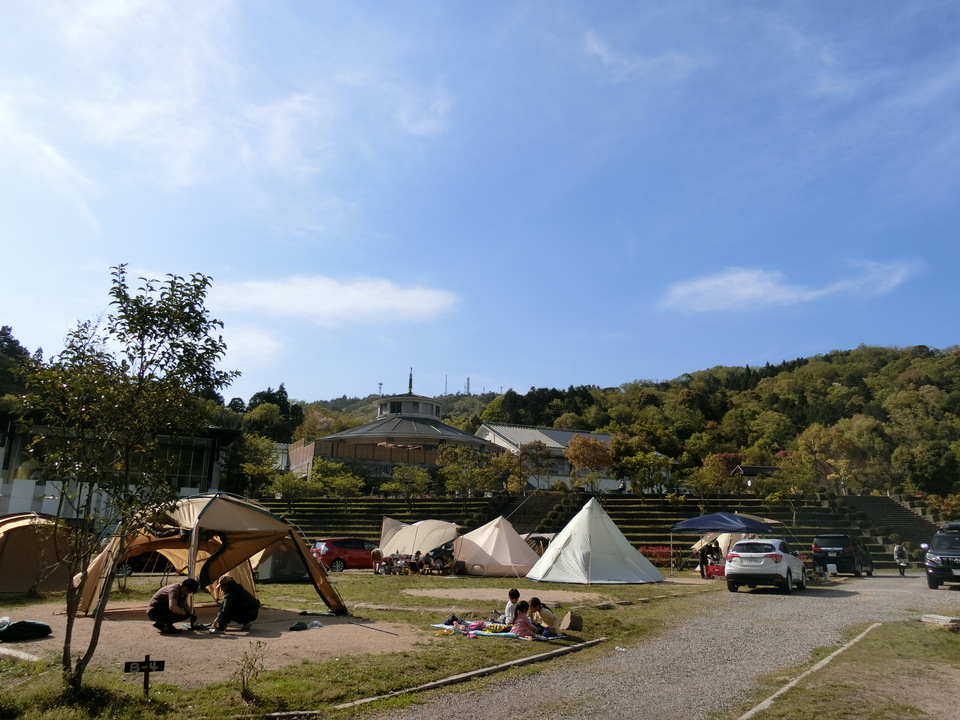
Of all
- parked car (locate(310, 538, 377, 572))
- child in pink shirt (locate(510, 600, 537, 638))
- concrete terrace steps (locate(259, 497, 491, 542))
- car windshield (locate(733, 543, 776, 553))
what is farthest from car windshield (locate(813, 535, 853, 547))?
child in pink shirt (locate(510, 600, 537, 638))

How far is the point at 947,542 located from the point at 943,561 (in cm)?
75

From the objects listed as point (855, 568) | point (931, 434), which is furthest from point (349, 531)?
point (931, 434)

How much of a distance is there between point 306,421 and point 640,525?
5837 centimetres

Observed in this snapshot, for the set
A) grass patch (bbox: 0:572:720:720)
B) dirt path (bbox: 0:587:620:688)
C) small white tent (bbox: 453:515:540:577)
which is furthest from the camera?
small white tent (bbox: 453:515:540:577)

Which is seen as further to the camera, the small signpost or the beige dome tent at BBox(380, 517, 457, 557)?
the beige dome tent at BBox(380, 517, 457, 557)

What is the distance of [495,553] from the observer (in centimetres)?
2414

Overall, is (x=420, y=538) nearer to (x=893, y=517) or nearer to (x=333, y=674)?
(x=333, y=674)

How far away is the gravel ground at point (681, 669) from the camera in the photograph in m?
6.79

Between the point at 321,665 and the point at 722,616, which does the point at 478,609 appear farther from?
the point at 321,665

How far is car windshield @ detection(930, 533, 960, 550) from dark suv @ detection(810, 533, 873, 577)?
4.44 m

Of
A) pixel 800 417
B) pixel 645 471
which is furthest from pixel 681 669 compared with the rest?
pixel 800 417

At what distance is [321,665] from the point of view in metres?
8.32

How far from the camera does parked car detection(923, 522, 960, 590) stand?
19.4 meters

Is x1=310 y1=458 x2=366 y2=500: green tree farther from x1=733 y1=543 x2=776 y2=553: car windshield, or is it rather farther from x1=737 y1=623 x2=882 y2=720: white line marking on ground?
x1=737 y1=623 x2=882 y2=720: white line marking on ground
